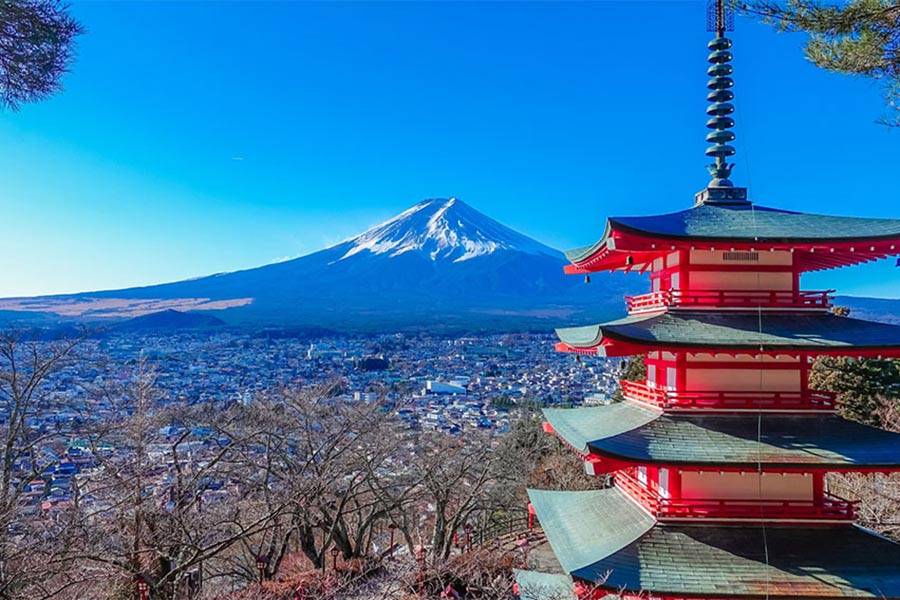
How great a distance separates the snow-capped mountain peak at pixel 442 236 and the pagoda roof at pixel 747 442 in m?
94.0

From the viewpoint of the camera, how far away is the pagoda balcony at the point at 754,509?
21.2ft

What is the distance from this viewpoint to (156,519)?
32.1ft

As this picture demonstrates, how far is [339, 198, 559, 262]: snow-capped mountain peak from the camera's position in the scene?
104 meters

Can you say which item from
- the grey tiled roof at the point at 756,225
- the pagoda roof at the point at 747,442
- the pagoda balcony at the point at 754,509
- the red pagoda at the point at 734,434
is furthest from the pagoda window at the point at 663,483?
the grey tiled roof at the point at 756,225

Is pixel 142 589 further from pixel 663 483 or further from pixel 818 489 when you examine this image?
pixel 818 489

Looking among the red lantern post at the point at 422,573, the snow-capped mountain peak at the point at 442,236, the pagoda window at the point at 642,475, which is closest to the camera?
the pagoda window at the point at 642,475

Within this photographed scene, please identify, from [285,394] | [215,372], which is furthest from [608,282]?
[285,394]

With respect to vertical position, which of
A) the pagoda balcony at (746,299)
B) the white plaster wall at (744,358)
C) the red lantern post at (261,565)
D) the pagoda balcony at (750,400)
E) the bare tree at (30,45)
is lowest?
the red lantern post at (261,565)

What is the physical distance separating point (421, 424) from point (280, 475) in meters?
10.7

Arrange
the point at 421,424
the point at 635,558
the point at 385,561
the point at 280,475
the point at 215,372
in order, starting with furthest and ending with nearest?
the point at 215,372 < the point at 421,424 < the point at 385,561 < the point at 280,475 < the point at 635,558

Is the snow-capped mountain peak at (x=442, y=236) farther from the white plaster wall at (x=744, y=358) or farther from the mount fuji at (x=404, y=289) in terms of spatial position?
the white plaster wall at (x=744, y=358)

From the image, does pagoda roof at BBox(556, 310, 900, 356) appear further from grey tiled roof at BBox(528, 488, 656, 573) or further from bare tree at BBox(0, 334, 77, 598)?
bare tree at BBox(0, 334, 77, 598)

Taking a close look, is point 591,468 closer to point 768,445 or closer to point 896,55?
point 768,445

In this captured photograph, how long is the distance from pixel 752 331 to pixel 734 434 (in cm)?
111
